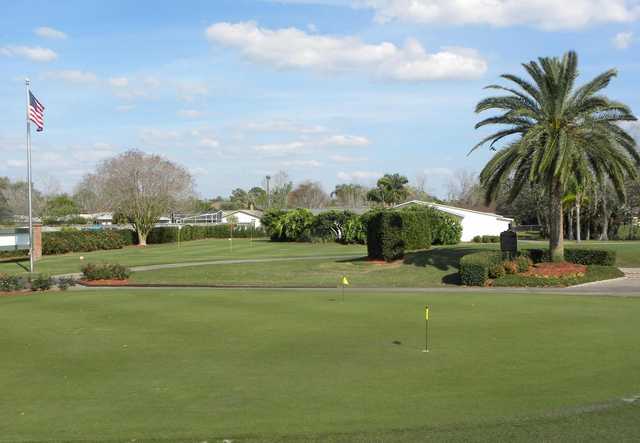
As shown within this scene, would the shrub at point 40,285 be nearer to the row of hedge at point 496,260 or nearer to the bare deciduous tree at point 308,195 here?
the row of hedge at point 496,260

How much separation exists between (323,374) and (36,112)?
100.0 ft

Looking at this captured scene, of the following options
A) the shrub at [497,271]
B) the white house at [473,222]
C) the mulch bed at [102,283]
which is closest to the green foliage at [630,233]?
the white house at [473,222]

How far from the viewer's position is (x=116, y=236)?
222 feet

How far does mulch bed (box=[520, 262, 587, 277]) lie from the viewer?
1234 inches

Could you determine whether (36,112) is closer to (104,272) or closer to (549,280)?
(104,272)

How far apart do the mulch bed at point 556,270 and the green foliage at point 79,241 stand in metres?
42.5

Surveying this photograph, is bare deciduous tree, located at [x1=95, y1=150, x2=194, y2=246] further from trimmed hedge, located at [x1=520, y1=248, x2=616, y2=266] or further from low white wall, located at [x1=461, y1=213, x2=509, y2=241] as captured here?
trimmed hedge, located at [x1=520, y1=248, x2=616, y2=266]

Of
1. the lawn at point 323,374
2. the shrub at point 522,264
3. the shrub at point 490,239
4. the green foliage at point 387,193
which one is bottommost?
the lawn at point 323,374

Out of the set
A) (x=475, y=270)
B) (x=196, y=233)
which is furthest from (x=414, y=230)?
(x=196, y=233)

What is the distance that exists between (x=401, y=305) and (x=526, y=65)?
16760mm

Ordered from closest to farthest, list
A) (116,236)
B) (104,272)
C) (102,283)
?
(102,283) < (104,272) < (116,236)

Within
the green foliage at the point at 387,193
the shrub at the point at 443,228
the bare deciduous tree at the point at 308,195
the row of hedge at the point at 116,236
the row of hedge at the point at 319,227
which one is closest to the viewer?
the row of hedge at the point at 116,236

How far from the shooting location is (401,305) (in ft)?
73.7

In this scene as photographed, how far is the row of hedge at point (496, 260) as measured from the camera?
3108cm
